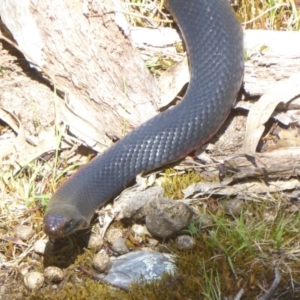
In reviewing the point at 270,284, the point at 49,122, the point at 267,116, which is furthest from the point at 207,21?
the point at 270,284

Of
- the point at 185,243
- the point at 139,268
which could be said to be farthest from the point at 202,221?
the point at 139,268

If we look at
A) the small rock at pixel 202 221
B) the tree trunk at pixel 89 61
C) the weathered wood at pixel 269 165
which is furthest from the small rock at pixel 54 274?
the weathered wood at pixel 269 165

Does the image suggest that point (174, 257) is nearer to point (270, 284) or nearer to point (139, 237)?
point (139, 237)

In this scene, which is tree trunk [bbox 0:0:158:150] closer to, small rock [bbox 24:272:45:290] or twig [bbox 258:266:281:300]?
small rock [bbox 24:272:45:290]

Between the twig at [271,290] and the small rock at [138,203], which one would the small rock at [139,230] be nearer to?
the small rock at [138,203]

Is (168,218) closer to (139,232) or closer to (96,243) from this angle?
(139,232)

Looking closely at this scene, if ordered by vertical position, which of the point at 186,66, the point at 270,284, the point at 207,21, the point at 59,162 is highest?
the point at 207,21

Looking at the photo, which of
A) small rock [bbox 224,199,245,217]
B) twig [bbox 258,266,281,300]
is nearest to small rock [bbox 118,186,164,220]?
small rock [bbox 224,199,245,217]
